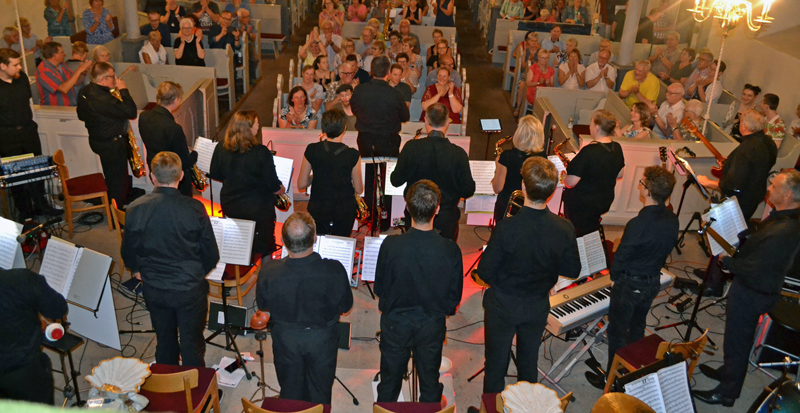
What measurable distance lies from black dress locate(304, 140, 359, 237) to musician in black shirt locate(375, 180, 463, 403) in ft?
4.72

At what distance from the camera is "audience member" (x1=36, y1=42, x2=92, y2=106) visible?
676 centimetres

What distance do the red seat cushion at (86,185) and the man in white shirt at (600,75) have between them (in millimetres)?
Answer: 6848

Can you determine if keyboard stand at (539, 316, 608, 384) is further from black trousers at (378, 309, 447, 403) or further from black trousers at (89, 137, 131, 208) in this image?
black trousers at (89, 137, 131, 208)

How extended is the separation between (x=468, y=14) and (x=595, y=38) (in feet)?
26.9

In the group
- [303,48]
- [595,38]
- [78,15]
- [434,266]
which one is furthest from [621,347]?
[78,15]

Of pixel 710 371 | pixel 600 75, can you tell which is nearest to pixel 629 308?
pixel 710 371

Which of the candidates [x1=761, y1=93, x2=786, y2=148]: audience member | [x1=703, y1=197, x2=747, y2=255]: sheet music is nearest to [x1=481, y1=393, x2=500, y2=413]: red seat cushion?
[x1=703, y1=197, x2=747, y2=255]: sheet music

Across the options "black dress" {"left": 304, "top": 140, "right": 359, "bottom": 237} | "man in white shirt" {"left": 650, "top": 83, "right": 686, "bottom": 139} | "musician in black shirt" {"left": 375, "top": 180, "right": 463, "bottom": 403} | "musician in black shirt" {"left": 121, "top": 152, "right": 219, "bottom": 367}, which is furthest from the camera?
"man in white shirt" {"left": 650, "top": 83, "right": 686, "bottom": 139}

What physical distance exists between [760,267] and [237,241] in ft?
11.4

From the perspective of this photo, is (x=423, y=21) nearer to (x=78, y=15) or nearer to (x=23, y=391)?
(x=78, y=15)

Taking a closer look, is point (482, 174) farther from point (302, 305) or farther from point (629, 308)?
point (302, 305)

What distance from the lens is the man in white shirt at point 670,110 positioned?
23.1ft

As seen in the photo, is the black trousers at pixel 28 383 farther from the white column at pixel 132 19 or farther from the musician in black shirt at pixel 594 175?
the white column at pixel 132 19

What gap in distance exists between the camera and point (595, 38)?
37.0 ft
